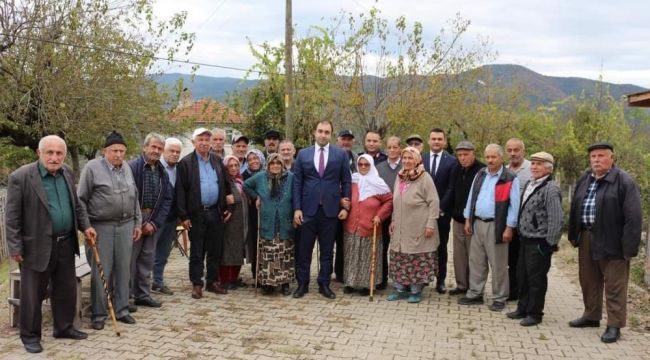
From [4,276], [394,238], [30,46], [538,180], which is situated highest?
[30,46]

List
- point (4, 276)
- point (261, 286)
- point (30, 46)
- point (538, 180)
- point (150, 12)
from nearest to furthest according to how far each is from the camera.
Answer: point (538, 180), point (261, 286), point (4, 276), point (30, 46), point (150, 12)

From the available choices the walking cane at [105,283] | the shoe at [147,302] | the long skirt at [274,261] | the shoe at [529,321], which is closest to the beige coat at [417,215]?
the shoe at [529,321]

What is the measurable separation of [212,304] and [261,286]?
76cm

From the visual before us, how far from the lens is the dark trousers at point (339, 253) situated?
22.6 ft

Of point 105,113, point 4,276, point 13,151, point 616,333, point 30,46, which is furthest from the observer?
point 13,151

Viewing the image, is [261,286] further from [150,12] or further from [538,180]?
[150,12]

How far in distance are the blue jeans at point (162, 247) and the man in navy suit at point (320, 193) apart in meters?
1.50

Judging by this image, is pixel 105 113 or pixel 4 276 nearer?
pixel 4 276

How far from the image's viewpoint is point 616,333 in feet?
16.9

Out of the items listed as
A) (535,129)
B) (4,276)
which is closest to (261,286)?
(4,276)

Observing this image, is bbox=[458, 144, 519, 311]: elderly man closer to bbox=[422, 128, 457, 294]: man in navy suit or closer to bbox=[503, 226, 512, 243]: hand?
bbox=[503, 226, 512, 243]: hand

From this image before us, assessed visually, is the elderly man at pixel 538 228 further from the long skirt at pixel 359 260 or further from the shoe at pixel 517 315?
the long skirt at pixel 359 260

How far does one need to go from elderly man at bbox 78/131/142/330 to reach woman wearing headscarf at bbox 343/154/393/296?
251 cm

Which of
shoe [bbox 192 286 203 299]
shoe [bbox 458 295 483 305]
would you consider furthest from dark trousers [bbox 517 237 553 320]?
shoe [bbox 192 286 203 299]
